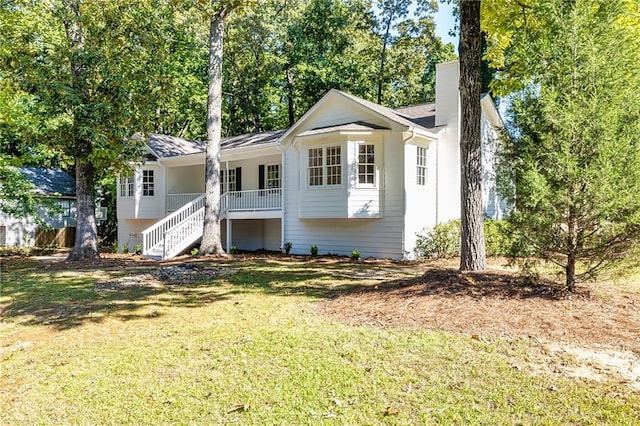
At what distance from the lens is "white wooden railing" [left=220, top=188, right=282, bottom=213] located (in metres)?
17.8

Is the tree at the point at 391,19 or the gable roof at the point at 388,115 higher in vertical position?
the tree at the point at 391,19

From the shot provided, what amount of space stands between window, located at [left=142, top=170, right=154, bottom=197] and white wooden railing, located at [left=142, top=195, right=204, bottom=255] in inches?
167

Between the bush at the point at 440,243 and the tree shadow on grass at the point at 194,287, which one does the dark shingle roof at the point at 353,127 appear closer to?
the bush at the point at 440,243

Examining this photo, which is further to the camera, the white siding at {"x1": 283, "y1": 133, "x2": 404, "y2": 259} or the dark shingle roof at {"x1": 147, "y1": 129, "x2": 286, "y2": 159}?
the dark shingle roof at {"x1": 147, "y1": 129, "x2": 286, "y2": 159}

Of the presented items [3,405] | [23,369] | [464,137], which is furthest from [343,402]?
[464,137]

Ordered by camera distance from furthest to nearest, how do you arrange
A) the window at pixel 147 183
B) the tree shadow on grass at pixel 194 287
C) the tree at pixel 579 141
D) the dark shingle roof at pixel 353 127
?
1. the window at pixel 147 183
2. the dark shingle roof at pixel 353 127
3. the tree shadow on grass at pixel 194 287
4. the tree at pixel 579 141

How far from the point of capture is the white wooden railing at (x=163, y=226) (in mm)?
16406

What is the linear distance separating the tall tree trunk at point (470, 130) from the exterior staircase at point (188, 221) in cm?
1004

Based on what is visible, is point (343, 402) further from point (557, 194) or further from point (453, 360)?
point (557, 194)

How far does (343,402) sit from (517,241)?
415cm

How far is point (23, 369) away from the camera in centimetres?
497

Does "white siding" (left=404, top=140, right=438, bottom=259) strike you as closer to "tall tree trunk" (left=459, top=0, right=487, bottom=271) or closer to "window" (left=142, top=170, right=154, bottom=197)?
"tall tree trunk" (left=459, top=0, right=487, bottom=271)

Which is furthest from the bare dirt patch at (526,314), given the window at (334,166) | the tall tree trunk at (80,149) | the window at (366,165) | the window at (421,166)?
the tall tree trunk at (80,149)

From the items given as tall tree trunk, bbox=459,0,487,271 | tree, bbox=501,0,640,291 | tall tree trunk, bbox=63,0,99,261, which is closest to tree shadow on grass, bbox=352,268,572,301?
tree, bbox=501,0,640,291
